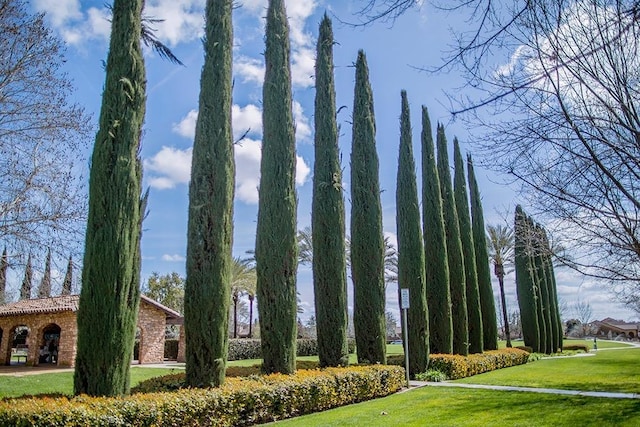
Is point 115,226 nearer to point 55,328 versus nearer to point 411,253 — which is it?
point 411,253

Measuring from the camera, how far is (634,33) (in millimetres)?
4066

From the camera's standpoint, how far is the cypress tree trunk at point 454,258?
727 inches

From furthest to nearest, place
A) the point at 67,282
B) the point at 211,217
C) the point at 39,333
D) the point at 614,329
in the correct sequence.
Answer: the point at 614,329 → the point at 39,333 → the point at 67,282 → the point at 211,217

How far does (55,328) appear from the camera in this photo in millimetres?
26672

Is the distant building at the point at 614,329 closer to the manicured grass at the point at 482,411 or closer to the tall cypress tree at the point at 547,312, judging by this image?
the tall cypress tree at the point at 547,312

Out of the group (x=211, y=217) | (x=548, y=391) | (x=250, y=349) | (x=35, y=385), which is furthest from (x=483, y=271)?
(x=35, y=385)

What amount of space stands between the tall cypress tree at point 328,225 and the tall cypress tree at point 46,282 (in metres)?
6.34

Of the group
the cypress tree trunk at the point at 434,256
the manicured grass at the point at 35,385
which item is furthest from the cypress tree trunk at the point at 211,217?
the cypress tree trunk at the point at 434,256

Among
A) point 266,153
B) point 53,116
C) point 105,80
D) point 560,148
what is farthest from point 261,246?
point 560,148

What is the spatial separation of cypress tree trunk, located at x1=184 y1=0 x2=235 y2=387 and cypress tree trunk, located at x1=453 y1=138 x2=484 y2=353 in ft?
46.9

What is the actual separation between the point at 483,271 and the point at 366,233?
12.2 m

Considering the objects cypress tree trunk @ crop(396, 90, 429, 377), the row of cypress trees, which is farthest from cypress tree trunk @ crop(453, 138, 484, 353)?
the row of cypress trees

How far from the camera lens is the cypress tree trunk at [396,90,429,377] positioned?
1527 cm

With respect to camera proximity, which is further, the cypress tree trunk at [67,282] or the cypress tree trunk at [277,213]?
the cypress tree trunk at [67,282]
